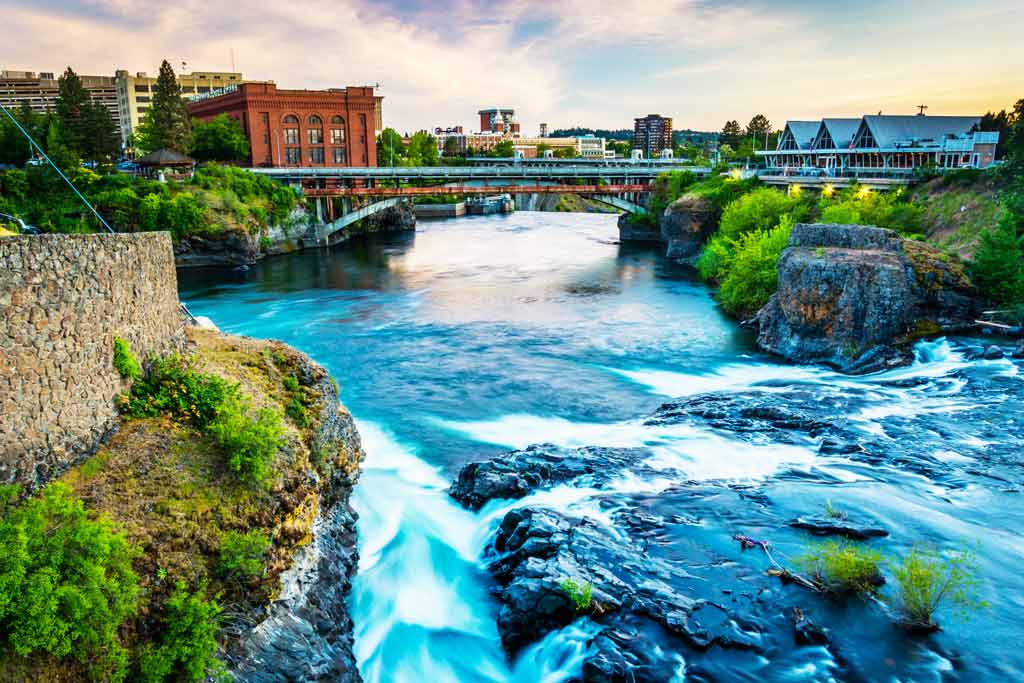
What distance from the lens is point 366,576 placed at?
41.2 ft

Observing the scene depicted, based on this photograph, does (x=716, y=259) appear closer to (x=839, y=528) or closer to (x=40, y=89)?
(x=839, y=528)

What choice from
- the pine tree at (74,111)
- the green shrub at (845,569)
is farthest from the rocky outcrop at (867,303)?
the pine tree at (74,111)

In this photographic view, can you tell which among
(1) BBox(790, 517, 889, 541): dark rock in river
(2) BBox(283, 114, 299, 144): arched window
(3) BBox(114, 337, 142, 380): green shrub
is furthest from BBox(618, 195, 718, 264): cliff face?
(2) BBox(283, 114, 299, 144): arched window

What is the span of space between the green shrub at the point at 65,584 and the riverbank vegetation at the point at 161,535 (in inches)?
0.5

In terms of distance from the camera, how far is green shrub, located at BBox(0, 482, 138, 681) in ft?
22.7

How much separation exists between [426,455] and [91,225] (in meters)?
38.2

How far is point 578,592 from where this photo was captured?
10664 millimetres

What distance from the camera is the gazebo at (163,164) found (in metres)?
53.4

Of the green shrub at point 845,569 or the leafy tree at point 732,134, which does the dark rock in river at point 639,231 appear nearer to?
the green shrub at point 845,569

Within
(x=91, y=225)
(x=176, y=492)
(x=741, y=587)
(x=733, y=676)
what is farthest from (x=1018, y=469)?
(x=91, y=225)

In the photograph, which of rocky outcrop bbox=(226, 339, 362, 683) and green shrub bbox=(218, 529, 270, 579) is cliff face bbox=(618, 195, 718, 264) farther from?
green shrub bbox=(218, 529, 270, 579)

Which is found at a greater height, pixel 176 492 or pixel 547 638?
pixel 176 492

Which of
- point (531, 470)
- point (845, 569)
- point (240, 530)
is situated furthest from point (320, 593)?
point (845, 569)

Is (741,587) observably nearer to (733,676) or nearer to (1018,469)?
(733,676)
